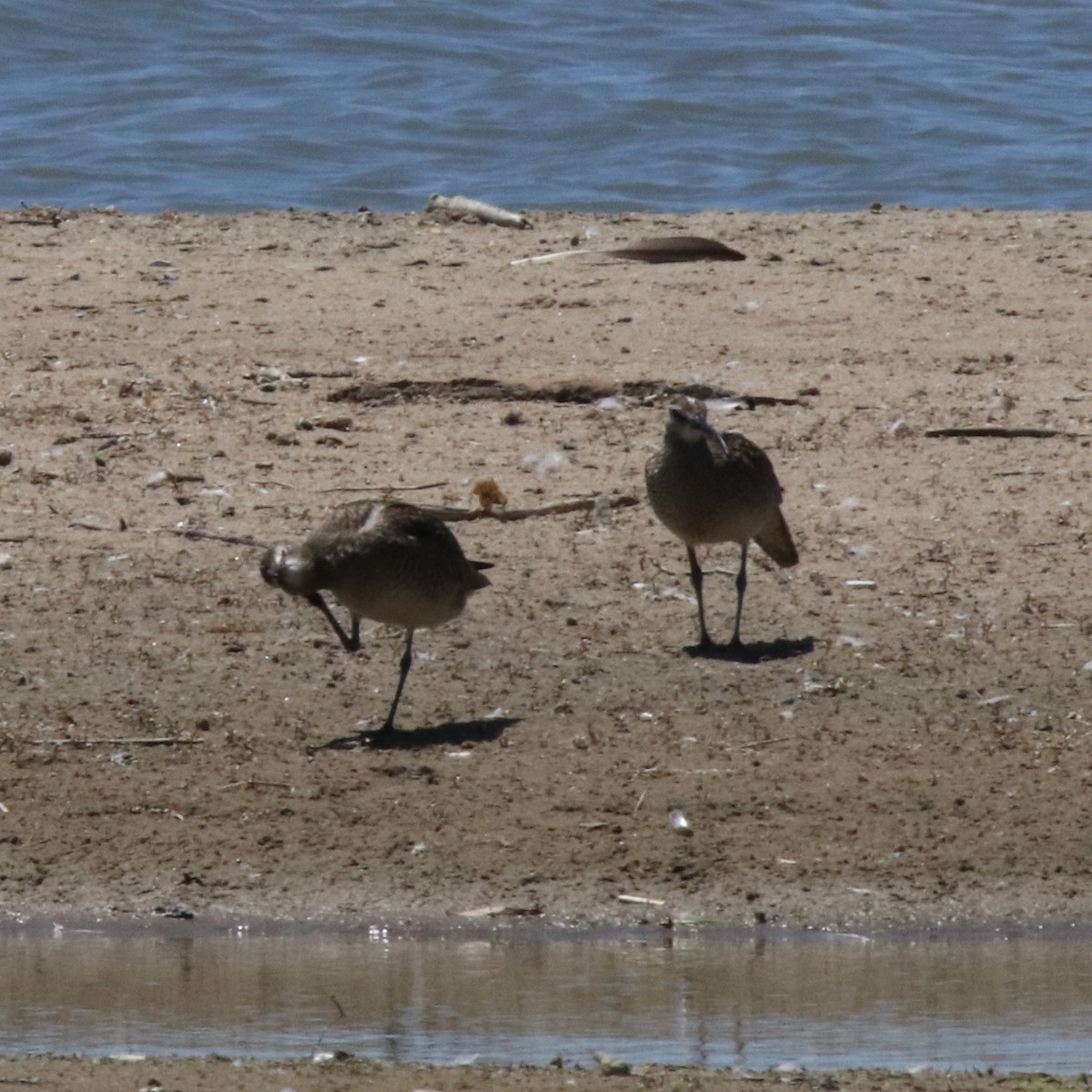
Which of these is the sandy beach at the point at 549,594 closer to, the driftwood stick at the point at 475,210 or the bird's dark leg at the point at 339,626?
the bird's dark leg at the point at 339,626

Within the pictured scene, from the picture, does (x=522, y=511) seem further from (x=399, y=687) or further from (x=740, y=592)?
(x=399, y=687)

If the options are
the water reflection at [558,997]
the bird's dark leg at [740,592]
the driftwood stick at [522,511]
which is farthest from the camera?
the driftwood stick at [522,511]

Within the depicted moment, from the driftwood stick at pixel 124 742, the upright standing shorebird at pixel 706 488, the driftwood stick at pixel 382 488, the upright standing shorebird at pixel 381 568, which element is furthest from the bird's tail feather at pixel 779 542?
the driftwood stick at pixel 124 742

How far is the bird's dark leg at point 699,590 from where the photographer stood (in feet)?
28.0

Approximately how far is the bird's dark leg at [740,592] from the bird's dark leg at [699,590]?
3.5 inches

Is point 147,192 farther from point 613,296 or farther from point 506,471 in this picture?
→ point 506,471

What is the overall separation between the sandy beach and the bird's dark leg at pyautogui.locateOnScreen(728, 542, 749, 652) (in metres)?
0.11

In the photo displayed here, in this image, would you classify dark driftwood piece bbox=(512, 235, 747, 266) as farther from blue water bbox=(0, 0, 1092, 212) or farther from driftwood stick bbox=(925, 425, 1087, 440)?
blue water bbox=(0, 0, 1092, 212)

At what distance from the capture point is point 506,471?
10125mm

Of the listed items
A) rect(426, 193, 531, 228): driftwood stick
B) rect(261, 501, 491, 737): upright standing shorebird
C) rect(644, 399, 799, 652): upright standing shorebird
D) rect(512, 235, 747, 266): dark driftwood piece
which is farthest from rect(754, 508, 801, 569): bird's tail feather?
rect(426, 193, 531, 228): driftwood stick

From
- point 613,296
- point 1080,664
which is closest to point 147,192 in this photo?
point 613,296

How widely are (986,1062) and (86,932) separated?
256 cm

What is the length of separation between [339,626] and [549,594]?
1.11m

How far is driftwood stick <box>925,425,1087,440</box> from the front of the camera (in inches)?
409
